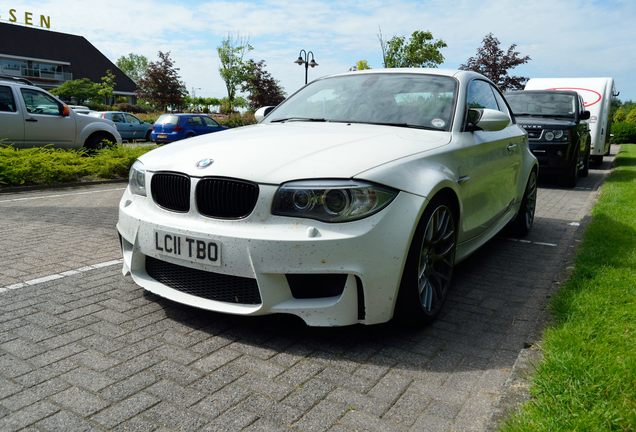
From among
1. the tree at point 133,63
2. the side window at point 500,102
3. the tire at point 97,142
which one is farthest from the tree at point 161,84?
the tree at point 133,63

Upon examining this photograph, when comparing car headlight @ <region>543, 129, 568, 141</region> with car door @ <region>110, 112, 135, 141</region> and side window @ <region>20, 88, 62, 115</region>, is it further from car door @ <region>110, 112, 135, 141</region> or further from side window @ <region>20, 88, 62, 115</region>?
car door @ <region>110, 112, 135, 141</region>

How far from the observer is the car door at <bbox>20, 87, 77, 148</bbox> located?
471 inches

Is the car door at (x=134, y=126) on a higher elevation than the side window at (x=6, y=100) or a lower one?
lower

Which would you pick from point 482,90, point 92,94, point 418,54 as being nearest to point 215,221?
point 482,90

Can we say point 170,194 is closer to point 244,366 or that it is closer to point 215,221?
point 215,221

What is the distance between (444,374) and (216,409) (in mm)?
1152

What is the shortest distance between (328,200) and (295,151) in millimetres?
460

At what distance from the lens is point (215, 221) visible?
303 centimetres

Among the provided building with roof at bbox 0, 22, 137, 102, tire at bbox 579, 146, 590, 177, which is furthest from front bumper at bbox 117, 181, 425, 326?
building with roof at bbox 0, 22, 137, 102

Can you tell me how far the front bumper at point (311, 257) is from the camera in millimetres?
2832

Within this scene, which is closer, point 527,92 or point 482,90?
point 482,90

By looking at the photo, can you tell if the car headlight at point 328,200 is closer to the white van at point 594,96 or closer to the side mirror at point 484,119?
the side mirror at point 484,119

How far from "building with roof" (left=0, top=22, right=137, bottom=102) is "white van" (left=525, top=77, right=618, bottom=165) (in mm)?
57589

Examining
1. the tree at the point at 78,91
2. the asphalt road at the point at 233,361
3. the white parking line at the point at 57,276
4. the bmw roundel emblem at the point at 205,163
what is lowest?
the white parking line at the point at 57,276
